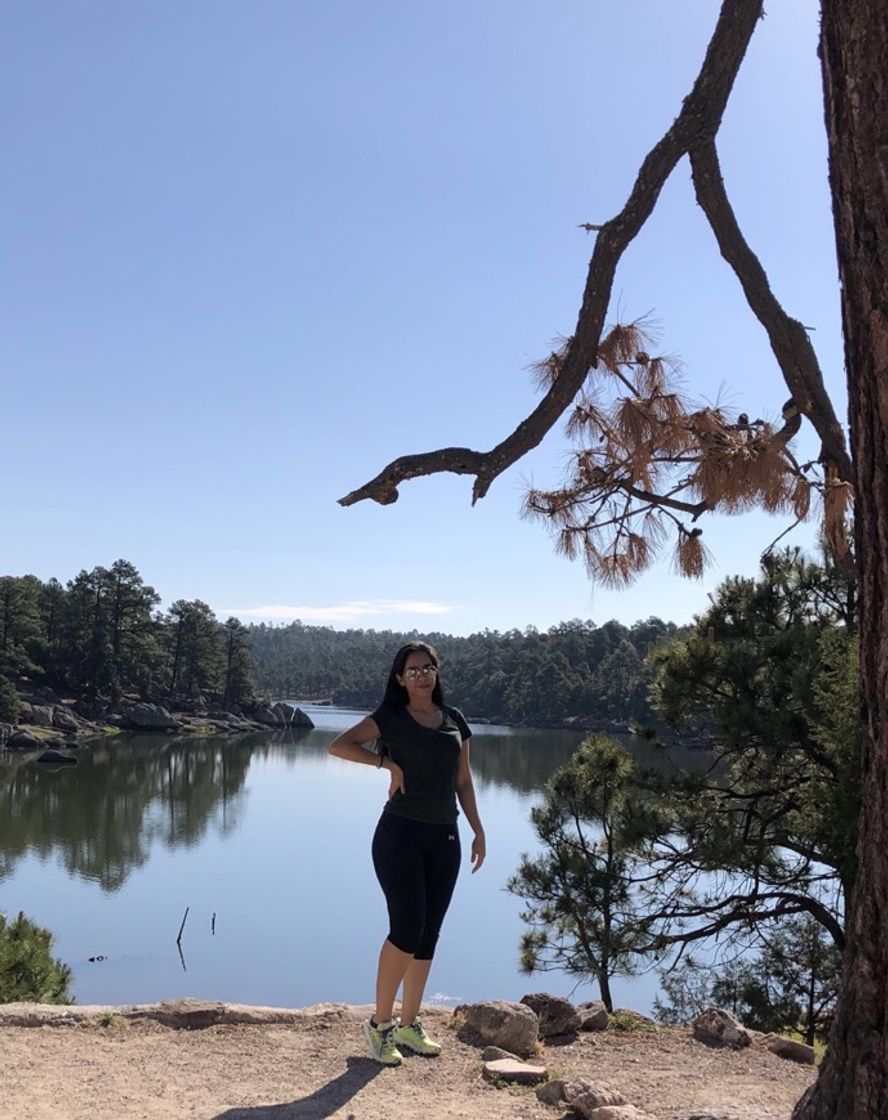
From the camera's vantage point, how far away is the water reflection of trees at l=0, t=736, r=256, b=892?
1808 cm

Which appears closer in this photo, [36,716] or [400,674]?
[400,674]

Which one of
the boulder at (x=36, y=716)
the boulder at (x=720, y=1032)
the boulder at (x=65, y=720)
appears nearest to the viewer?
the boulder at (x=720, y=1032)

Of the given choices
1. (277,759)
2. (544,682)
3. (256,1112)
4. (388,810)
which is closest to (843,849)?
(388,810)

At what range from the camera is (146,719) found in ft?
145

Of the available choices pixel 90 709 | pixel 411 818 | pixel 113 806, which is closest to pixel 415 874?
pixel 411 818

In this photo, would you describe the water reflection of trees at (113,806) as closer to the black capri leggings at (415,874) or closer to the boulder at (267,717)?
the black capri leggings at (415,874)

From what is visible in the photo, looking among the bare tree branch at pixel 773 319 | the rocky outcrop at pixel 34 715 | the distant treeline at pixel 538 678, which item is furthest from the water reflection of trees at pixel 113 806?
the bare tree branch at pixel 773 319

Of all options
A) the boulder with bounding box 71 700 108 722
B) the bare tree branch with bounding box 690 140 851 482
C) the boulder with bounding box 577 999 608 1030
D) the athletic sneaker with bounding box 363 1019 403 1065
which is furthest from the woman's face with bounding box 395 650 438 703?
the boulder with bounding box 71 700 108 722

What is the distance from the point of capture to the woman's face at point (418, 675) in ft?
8.76

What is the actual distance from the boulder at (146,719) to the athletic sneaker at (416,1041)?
4358cm

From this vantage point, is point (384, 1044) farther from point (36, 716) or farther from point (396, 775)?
point (36, 716)

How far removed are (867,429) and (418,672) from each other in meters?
1.40

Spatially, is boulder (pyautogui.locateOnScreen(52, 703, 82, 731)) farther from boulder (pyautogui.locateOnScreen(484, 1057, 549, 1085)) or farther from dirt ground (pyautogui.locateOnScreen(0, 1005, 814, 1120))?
boulder (pyautogui.locateOnScreen(484, 1057, 549, 1085))

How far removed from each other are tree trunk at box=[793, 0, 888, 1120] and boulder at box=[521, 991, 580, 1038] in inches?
65.7
